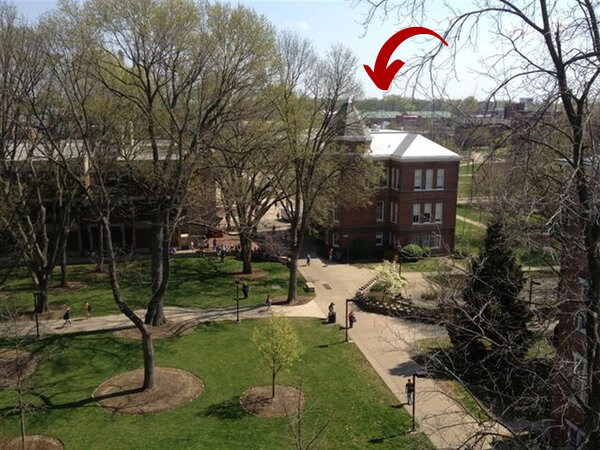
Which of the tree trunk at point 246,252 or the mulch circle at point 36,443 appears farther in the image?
the tree trunk at point 246,252

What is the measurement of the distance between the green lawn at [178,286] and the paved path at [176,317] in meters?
0.99

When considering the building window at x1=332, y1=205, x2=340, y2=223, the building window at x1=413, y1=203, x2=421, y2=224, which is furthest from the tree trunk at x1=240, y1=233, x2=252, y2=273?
the building window at x1=413, y1=203, x2=421, y2=224

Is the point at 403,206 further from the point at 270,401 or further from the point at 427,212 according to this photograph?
the point at 270,401

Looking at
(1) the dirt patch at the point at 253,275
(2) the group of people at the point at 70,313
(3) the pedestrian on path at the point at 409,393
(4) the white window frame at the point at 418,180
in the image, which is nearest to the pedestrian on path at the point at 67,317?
(2) the group of people at the point at 70,313

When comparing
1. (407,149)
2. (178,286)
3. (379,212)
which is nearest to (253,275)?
(178,286)

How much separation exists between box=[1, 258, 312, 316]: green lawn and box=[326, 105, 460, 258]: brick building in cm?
664

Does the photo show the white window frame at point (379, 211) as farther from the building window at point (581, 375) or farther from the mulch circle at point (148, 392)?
the building window at point (581, 375)

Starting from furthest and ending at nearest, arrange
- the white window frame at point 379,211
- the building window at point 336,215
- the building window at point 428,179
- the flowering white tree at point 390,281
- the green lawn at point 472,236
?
the white window frame at point 379,211 → the green lawn at point 472,236 → the building window at point 336,215 → the building window at point 428,179 → the flowering white tree at point 390,281

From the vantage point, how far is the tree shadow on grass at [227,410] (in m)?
19.7

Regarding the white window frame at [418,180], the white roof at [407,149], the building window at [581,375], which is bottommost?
the building window at [581,375]

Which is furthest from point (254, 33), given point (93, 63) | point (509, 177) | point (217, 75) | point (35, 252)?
point (509, 177)

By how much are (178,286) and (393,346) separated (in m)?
24.0

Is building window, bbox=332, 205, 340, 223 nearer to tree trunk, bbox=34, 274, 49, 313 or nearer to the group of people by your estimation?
the group of people

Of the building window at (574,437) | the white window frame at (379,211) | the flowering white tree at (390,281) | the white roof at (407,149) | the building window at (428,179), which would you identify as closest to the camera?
the building window at (574,437)
